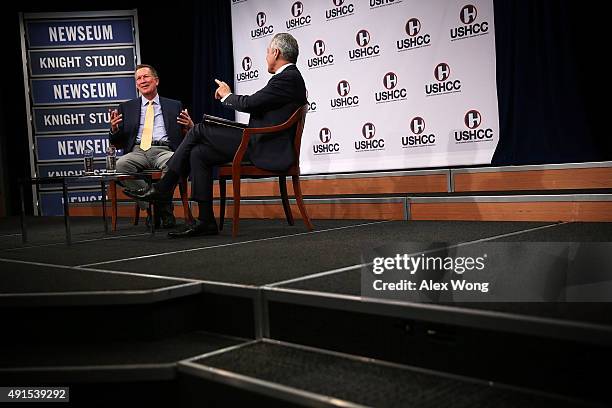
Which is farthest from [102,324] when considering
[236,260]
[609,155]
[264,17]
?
[264,17]

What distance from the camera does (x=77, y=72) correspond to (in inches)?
254

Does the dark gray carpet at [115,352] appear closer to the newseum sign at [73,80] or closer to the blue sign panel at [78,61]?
the newseum sign at [73,80]

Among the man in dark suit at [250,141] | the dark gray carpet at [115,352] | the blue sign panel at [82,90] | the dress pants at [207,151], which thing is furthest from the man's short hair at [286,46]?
the blue sign panel at [82,90]

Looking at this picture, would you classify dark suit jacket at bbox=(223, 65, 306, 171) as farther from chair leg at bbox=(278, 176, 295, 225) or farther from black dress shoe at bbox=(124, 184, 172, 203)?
black dress shoe at bbox=(124, 184, 172, 203)

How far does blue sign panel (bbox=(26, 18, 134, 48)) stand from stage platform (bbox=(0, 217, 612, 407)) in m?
4.66

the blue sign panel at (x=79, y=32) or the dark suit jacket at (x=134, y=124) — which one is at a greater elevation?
the blue sign panel at (x=79, y=32)

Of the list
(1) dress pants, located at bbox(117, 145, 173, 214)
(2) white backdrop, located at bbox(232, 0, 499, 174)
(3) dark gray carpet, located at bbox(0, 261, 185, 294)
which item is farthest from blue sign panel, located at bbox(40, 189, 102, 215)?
(3) dark gray carpet, located at bbox(0, 261, 185, 294)

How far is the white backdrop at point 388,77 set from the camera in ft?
14.8

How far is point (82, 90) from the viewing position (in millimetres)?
6465

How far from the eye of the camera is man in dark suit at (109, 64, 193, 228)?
386 cm

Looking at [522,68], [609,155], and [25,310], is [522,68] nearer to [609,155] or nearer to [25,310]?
[609,155]

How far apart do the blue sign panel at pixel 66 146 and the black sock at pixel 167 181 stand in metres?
3.74

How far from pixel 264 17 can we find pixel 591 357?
210 inches

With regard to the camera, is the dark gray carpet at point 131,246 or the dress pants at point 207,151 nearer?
the dark gray carpet at point 131,246
